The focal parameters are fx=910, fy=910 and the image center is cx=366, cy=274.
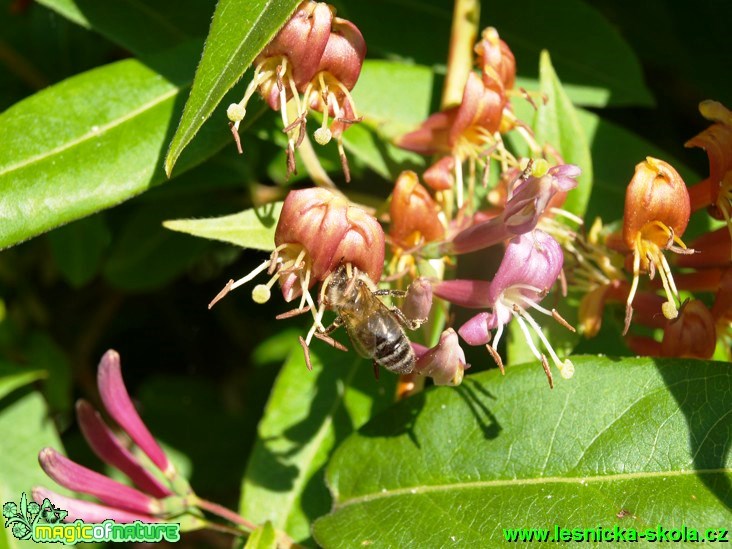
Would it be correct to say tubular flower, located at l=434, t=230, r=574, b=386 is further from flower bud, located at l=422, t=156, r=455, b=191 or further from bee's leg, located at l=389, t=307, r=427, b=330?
flower bud, located at l=422, t=156, r=455, b=191

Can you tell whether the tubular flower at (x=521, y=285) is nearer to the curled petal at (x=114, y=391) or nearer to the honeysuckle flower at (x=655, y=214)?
the honeysuckle flower at (x=655, y=214)

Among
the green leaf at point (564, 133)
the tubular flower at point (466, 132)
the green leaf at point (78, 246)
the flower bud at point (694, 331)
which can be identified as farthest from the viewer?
the green leaf at point (78, 246)

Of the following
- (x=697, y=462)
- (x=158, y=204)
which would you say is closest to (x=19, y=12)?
(x=158, y=204)

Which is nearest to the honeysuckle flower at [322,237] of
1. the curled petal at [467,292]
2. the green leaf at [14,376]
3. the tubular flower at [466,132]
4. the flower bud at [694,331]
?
the curled petal at [467,292]

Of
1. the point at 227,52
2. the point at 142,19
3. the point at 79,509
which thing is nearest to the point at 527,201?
the point at 227,52

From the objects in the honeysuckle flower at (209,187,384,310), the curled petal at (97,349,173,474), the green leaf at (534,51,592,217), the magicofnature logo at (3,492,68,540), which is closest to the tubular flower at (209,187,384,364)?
the honeysuckle flower at (209,187,384,310)

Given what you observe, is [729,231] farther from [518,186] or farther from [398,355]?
[398,355]

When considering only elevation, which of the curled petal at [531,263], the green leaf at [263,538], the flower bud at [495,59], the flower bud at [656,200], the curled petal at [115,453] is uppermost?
the flower bud at [495,59]

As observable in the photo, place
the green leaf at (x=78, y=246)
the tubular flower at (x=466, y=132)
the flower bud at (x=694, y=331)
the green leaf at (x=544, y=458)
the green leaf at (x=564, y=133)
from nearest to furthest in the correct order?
the green leaf at (x=544, y=458), the flower bud at (x=694, y=331), the tubular flower at (x=466, y=132), the green leaf at (x=564, y=133), the green leaf at (x=78, y=246)
